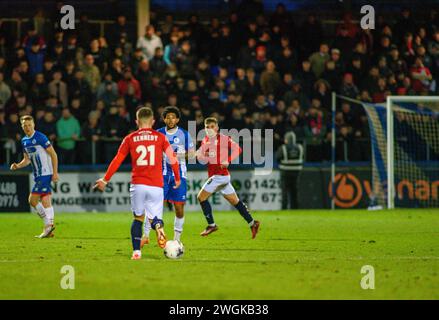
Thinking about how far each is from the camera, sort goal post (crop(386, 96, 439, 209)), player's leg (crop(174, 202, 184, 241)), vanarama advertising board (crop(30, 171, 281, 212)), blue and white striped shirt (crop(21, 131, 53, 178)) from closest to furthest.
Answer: player's leg (crop(174, 202, 184, 241)) → blue and white striped shirt (crop(21, 131, 53, 178)) → vanarama advertising board (crop(30, 171, 281, 212)) → goal post (crop(386, 96, 439, 209))

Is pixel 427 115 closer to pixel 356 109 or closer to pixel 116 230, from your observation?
pixel 356 109

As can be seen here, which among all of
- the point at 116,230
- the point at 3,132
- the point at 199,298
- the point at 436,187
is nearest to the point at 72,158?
the point at 3,132

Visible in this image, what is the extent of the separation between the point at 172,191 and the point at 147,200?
95.1 inches

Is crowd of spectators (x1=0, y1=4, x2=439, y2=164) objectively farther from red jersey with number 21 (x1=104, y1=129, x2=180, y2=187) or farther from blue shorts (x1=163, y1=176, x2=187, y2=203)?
red jersey with number 21 (x1=104, y1=129, x2=180, y2=187)

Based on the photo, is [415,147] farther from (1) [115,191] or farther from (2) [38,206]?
(2) [38,206]

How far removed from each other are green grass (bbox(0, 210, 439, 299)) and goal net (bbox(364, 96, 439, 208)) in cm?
479

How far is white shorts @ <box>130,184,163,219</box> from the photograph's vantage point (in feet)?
40.0

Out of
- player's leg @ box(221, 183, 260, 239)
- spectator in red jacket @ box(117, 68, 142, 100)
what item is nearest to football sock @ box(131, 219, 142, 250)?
player's leg @ box(221, 183, 260, 239)

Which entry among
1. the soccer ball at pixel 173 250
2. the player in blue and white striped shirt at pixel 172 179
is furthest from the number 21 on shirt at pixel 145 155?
the player in blue and white striped shirt at pixel 172 179

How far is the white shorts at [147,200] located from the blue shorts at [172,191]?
2238 millimetres

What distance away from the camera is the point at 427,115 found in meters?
25.2

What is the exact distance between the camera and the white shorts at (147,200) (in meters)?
12.2

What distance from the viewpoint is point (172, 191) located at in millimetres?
14703
